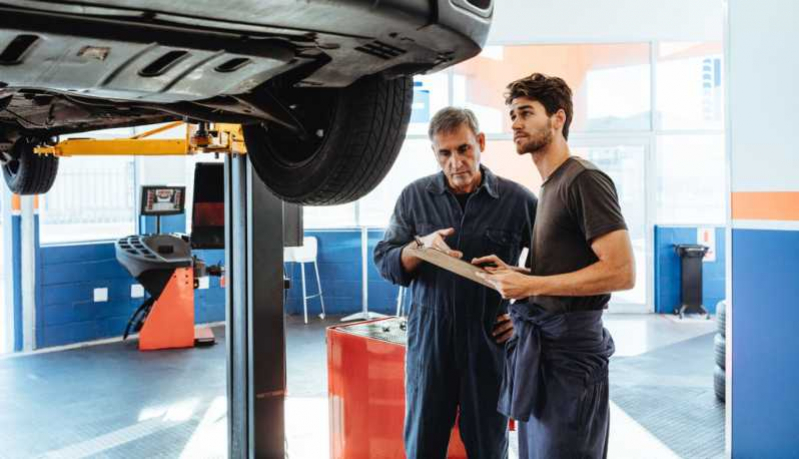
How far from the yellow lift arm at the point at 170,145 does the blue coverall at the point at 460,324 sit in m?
0.88

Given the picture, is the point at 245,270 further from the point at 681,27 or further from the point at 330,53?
the point at 681,27

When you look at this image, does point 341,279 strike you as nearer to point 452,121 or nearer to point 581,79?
point 581,79

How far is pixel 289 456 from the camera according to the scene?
3.16m

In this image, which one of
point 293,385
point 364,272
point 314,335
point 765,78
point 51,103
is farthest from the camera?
point 364,272

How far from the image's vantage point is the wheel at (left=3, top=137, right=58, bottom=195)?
3465 mm

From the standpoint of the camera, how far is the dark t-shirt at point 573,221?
1708 millimetres

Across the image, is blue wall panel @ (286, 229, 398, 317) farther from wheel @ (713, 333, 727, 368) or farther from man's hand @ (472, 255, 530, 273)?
man's hand @ (472, 255, 530, 273)

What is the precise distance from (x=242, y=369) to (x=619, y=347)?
3.83m

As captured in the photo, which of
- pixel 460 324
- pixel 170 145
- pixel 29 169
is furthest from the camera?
pixel 170 145

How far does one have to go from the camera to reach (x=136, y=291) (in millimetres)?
6211

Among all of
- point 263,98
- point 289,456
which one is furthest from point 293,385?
point 263,98

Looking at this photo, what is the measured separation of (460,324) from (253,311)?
1083mm

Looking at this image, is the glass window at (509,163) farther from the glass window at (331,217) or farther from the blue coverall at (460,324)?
the blue coverall at (460,324)

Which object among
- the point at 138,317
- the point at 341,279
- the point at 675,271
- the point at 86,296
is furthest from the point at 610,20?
the point at 86,296
